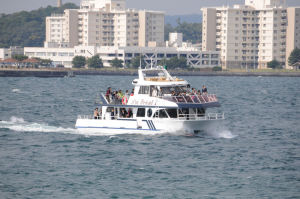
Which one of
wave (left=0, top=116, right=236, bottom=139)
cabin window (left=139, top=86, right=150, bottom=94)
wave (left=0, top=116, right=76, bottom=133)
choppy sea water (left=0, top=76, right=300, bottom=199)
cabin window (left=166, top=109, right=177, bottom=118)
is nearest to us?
choppy sea water (left=0, top=76, right=300, bottom=199)

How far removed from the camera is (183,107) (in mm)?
49094

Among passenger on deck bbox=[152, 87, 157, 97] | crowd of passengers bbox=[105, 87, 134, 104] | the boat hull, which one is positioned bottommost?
the boat hull

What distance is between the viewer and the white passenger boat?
49.6 metres

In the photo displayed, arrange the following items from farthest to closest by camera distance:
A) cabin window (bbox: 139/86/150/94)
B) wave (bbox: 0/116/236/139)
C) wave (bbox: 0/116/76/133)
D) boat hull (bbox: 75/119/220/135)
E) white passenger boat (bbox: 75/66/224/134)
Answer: wave (bbox: 0/116/76/133), wave (bbox: 0/116/236/139), cabin window (bbox: 139/86/150/94), boat hull (bbox: 75/119/220/135), white passenger boat (bbox: 75/66/224/134)

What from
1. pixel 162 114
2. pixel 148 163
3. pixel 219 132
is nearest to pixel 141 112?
pixel 162 114

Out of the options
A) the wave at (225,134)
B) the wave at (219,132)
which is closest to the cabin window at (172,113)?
the wave at (219,132)

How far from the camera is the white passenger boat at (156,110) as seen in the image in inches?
1953

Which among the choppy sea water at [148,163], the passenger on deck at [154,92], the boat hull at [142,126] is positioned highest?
the passenger on deck at [154,92]

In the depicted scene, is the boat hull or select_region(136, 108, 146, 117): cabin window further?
select_region(136, 108, 146, 117): cabin window

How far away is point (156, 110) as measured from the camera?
50000mm

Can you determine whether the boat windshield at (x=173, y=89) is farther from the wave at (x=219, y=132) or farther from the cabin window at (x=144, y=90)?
the wave at (x=219, y=132)

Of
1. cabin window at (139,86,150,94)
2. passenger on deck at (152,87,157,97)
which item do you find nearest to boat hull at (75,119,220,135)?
passenger on deck at (152,87,157,97)

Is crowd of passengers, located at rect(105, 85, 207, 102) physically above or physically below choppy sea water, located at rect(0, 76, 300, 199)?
above

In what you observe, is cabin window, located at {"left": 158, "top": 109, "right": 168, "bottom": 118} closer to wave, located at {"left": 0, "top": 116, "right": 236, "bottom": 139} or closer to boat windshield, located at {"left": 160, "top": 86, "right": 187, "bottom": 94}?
wave, located at {"left": 0, "top": 116, "right": 236, "bottom": 139}
